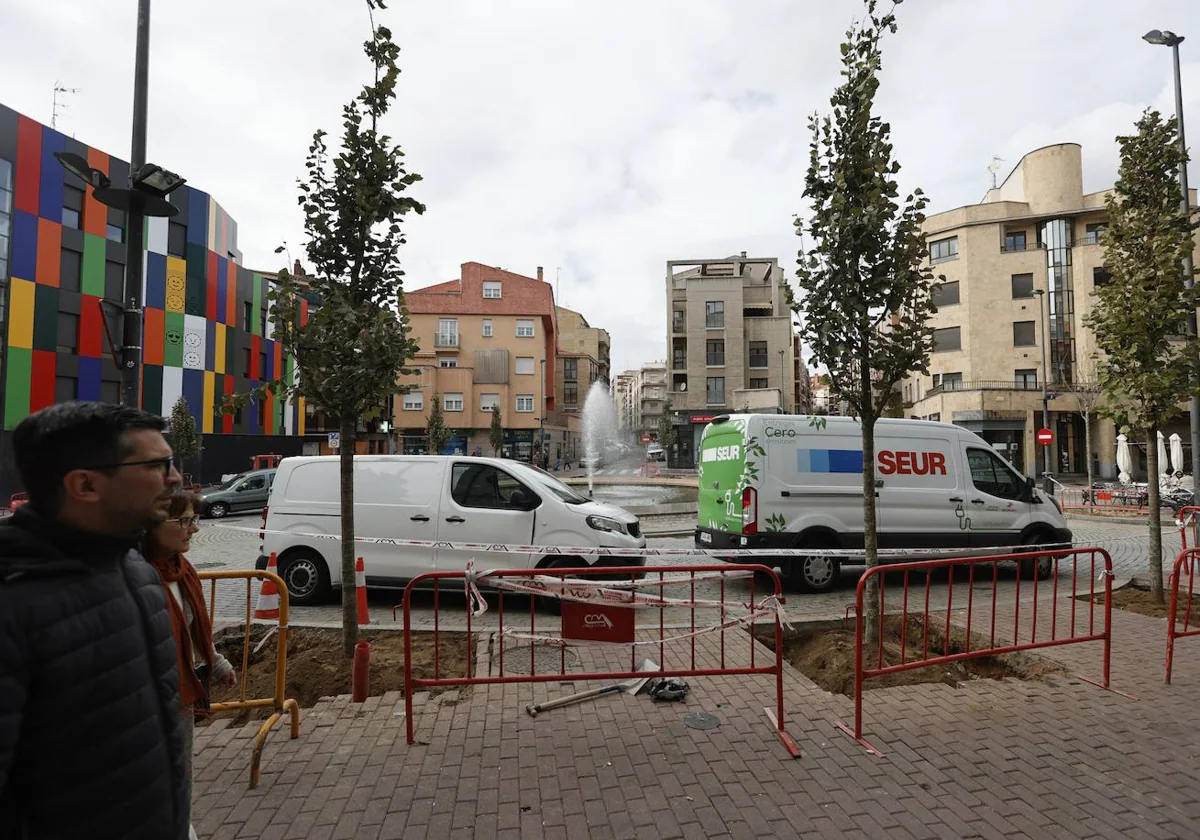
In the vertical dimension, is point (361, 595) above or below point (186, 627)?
below

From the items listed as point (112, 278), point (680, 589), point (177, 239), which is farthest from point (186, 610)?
point (177, 239)

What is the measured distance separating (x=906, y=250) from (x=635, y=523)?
4583 millimetres

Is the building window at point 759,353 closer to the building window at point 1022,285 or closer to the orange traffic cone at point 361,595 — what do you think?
the building window at point 1022,285

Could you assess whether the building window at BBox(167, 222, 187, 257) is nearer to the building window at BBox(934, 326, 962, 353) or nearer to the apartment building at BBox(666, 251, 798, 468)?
the apartment building at BBox(666, 251, 798, 468)

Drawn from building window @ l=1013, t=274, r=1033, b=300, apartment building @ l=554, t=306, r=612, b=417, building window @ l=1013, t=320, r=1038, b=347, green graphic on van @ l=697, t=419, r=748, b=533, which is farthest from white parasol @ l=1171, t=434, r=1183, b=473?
apartment building @ l=554, t=306, r=612, b=417

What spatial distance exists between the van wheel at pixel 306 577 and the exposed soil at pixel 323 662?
1561mm

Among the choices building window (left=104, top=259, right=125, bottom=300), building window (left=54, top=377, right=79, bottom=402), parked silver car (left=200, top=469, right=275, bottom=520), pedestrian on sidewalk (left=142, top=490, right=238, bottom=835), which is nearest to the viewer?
pedestrian on sidewalk (left=142, top=490, right=238, bottom=835)

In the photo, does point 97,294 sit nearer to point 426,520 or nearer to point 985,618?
point 426,520

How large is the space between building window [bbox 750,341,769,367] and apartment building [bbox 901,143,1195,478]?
1456 centimetres

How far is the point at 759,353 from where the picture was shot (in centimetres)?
5306

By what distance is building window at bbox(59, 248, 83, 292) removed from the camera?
25922 mm

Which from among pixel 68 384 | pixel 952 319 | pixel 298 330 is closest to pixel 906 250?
pixel 298 330

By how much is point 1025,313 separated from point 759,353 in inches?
764

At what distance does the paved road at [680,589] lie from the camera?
277 inches
